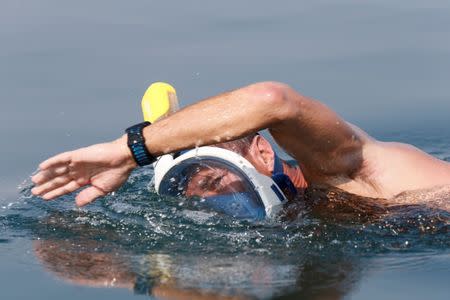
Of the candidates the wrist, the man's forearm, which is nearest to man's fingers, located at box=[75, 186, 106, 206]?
the wrist

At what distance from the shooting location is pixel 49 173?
5.95 m

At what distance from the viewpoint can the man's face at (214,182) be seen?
21.2ft

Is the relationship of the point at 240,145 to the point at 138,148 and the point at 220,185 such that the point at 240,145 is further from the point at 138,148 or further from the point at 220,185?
the point at 138,148

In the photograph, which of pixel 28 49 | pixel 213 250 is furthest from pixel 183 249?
pixel 28 49

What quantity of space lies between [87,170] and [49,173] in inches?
6.8

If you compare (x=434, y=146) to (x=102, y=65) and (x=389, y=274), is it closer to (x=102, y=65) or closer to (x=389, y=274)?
(x=102, y=65)

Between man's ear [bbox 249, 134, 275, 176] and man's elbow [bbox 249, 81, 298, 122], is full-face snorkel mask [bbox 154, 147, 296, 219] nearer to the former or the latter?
man's ear [bbox 249, 134, 275, 176]

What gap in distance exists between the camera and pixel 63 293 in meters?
5.11

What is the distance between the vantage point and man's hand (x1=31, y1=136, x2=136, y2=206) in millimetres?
5852

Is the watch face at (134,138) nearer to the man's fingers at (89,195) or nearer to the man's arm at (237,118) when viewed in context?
the man's arm at (237,118)

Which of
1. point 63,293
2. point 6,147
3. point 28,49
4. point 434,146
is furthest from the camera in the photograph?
point 28,49

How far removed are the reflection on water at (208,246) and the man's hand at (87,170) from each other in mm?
232

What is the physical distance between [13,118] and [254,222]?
7.51 ft

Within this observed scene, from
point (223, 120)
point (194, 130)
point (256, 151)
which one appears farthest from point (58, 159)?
point (256, 151)
